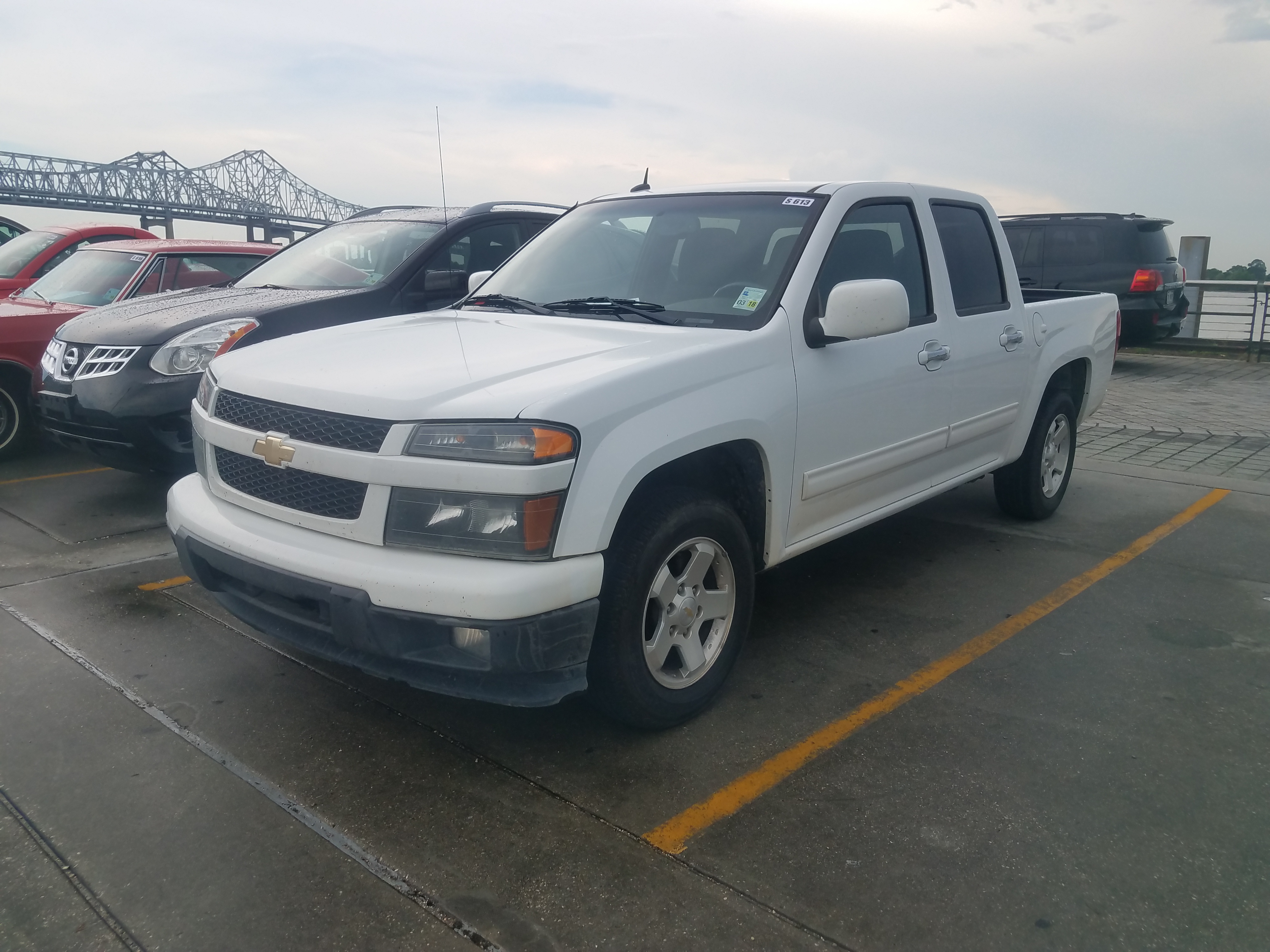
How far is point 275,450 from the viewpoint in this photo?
9.74 ft

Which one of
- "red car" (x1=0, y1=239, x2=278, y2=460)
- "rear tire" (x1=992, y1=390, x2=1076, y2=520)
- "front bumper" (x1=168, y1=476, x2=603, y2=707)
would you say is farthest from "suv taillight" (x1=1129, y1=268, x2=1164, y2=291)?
A: "front bumper" (x1=168, y1=476, x2=603, y2=707)

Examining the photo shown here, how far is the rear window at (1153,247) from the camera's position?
1228 cm

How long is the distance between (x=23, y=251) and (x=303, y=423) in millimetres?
8128

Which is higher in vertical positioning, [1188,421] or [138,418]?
[138,418]

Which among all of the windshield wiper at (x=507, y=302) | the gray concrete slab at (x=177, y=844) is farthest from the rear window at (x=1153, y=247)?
the gray concrete slab at (x=177, y=844)

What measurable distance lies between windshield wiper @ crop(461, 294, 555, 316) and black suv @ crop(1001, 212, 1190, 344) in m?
9.57

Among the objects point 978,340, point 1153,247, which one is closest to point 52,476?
point 978,340

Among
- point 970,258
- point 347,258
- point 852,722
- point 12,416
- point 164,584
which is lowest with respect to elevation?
point 852,722

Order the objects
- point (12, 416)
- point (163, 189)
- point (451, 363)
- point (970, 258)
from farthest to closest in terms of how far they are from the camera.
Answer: point (163, 189) → point (12, 416) → point (970, 258) → point (451, 363)

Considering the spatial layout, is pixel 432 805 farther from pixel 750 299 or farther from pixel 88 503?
pixel 88 503

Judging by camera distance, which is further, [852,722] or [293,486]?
[852,722]

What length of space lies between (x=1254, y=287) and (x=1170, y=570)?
10918 millimetres

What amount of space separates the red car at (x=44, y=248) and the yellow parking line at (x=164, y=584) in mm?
5467

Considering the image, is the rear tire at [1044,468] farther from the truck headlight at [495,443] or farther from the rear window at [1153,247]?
the rear window at [1153,247]
